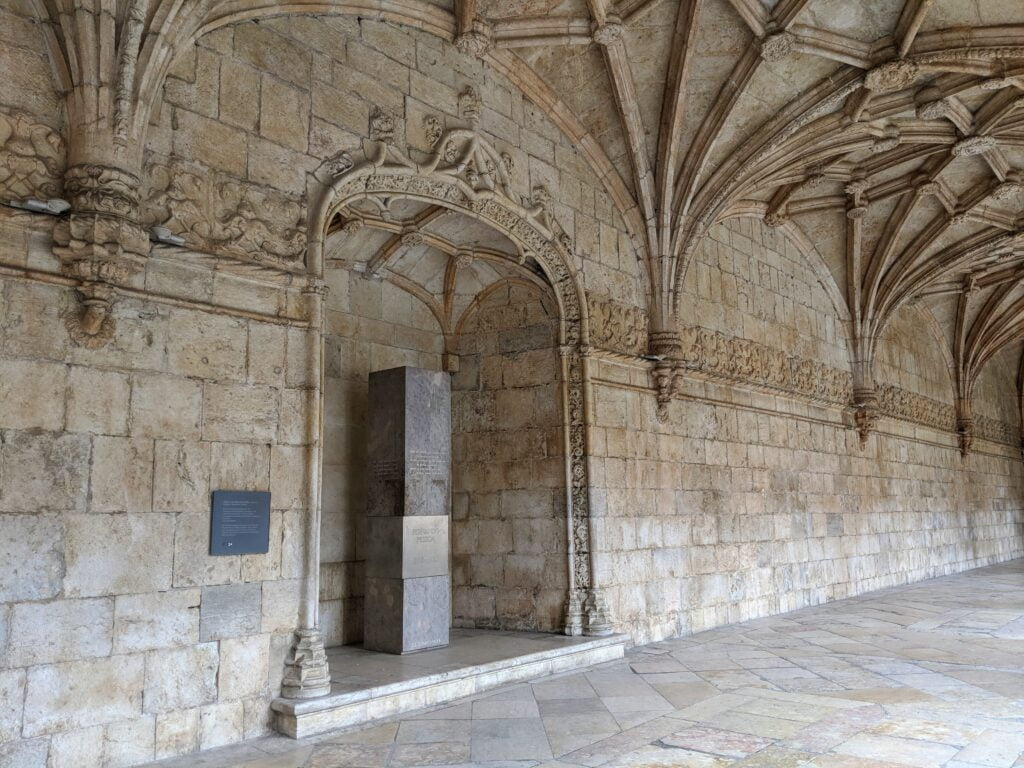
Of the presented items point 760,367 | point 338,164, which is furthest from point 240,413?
point 760,367

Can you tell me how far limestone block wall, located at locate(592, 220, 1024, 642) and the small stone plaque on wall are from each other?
3.74 m

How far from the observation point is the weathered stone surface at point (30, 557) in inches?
160

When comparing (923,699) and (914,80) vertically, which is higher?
(914,80)

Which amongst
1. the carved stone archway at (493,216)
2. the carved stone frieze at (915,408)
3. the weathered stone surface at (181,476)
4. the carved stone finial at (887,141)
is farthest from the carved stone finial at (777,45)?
the carved stone frieze at (915,408)

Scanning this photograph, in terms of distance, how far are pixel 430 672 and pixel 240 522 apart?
1.92m

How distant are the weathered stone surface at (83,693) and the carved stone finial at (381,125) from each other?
4.17m

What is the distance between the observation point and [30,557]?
13.5 ft

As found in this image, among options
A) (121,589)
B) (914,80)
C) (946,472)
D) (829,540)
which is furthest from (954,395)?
(121,589)

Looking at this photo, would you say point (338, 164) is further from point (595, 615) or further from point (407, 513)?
point (595, 615)

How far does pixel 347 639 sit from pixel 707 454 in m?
4.90

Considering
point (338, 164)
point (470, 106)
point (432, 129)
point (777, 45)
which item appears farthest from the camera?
point (777, 45)

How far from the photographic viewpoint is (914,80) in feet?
27.8

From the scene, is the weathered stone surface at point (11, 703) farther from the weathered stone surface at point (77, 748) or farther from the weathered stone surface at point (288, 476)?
the weathered stone surface at point (288, 476)

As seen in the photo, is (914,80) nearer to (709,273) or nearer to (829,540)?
(709,273)
